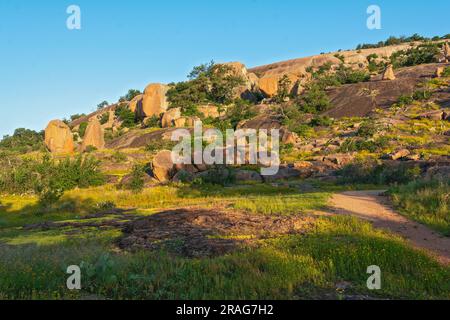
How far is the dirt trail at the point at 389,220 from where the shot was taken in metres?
9.57

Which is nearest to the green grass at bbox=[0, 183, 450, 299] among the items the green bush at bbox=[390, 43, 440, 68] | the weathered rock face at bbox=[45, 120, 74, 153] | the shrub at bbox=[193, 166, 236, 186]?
the shrub at bbox=[193, 166, 236, 186]

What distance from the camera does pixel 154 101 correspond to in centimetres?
6950

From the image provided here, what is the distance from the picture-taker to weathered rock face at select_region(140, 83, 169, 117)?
69.4 metres

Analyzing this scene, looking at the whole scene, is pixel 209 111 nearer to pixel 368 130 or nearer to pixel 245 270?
pixel 368 130

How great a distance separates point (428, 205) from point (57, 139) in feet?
170

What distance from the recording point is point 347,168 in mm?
27953

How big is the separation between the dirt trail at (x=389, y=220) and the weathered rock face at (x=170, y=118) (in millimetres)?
44989

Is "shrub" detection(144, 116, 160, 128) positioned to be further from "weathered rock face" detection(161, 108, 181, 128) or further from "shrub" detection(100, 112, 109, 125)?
"shrub" detection(100, 112, 109, 125)

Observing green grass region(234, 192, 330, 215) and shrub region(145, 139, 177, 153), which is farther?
shrub region(145, 139, 177, 153)

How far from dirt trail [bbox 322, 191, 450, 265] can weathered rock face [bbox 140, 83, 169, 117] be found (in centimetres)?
5396

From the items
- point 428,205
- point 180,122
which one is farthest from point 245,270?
point 180,122
